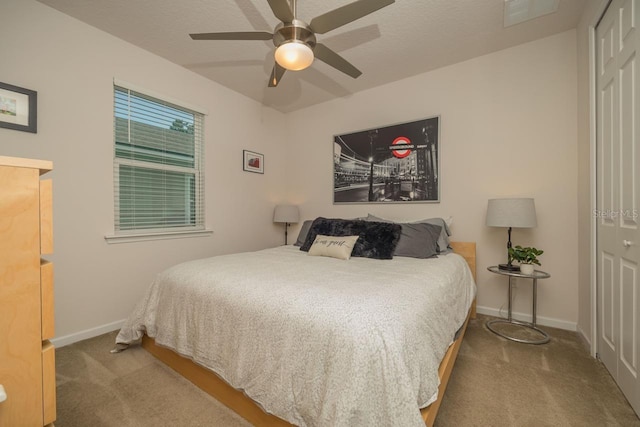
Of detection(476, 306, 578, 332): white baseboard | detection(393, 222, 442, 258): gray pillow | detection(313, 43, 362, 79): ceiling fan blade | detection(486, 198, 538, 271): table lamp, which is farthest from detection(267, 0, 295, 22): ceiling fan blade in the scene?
detection(476, 306, 578, 332): white baseboard

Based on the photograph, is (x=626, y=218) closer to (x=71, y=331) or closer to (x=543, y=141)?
(x=543, y=141)

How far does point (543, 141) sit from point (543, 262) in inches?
44.1

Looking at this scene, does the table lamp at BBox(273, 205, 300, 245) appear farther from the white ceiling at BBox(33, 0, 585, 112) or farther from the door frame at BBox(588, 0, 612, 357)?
the door frame at BBox(588, 0, 612, 357)

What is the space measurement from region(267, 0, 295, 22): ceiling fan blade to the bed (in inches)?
59.1

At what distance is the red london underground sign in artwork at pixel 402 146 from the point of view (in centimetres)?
317

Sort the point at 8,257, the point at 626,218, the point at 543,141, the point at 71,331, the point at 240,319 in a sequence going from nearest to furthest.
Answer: the point at 8,257, the point at 240,319, the point at 626,218, the point at 71,331, the point at 543,141

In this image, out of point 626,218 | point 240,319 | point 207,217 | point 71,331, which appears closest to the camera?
point 240,319

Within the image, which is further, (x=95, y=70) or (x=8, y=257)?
(x=95, y=70)

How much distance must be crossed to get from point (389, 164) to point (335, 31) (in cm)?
152

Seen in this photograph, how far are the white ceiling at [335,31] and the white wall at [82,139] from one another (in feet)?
0.59

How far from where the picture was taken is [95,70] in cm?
233

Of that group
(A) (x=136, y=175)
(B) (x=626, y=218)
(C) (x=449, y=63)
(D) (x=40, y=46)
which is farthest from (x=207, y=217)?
(B) (x=626, y=218)

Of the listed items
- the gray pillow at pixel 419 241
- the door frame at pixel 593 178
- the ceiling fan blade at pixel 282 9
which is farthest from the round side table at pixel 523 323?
the ceiling fan blade at pixel 282 9

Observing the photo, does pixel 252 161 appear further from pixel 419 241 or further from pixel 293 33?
pixel 419 241
